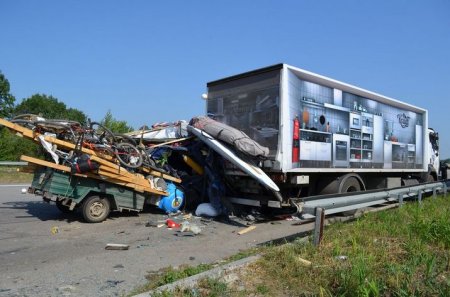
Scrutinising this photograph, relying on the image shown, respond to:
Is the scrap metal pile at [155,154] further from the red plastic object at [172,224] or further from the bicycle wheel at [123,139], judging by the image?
the red plastic object at [172,224]

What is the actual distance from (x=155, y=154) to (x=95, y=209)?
6.05 ft

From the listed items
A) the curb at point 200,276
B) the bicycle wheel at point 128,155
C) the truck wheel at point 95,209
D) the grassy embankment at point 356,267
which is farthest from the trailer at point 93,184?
the curb at point 200,276

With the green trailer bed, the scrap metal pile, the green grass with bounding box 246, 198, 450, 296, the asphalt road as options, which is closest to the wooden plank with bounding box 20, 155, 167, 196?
the scrap metal pile

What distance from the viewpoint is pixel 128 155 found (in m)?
8.15

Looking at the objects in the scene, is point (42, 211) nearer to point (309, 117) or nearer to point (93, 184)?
point (93, 184)

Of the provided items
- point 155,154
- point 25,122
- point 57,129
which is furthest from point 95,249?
point 155,154

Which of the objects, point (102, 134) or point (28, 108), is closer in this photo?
point (102, 134)

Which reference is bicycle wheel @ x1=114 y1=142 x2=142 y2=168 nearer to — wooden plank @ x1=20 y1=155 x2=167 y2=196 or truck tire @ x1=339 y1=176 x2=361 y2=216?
wooden plank @ x1=20 y1=155 x2=167 y2=196

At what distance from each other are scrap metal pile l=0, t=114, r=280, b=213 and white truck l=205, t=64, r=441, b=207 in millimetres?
446

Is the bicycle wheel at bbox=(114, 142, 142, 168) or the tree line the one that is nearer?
the bicycle wheel at bbox=(114, 142, 142, 168)

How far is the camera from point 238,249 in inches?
241

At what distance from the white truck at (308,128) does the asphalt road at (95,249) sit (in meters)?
1.15

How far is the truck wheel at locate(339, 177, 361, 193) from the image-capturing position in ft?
28.6

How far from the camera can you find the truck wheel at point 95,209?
25.3 ft
